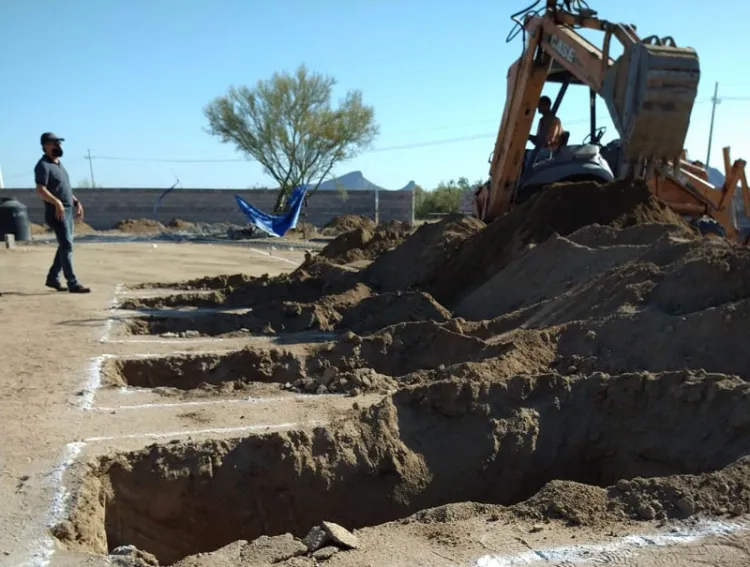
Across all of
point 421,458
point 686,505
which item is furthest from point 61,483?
point 686,505

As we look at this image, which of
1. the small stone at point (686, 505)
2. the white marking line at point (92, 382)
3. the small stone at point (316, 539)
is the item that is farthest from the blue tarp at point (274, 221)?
the small stone at point (686, 505)

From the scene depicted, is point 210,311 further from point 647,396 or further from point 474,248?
point 647,396

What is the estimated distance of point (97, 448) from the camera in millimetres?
4059

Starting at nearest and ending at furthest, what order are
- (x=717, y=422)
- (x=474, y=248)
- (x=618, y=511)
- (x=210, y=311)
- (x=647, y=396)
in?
(x=618, y=511) → (x=717, y=422) → (x=647, y=396) → (x=210, y=311) → (x=474, y=248)

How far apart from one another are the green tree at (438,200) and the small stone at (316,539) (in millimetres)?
34783

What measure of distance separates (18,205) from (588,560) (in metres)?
20.2

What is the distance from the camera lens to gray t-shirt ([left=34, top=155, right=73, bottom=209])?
8.88 metres

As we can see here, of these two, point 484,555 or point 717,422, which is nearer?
point 484,555

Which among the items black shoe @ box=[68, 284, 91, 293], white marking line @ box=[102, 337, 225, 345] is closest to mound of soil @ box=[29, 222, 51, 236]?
black shoe @ box=[68, 284, 91, 293]

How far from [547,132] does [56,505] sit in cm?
967

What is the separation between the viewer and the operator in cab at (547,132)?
36.8 feet

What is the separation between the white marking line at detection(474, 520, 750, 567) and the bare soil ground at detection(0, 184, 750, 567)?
0.01m

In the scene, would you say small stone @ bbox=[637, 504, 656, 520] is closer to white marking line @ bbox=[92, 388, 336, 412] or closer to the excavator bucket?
white marking line @ bbox=[92, 388, 336, 412]

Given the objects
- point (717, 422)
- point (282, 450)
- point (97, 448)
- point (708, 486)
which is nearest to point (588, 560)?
point (708, 486)
